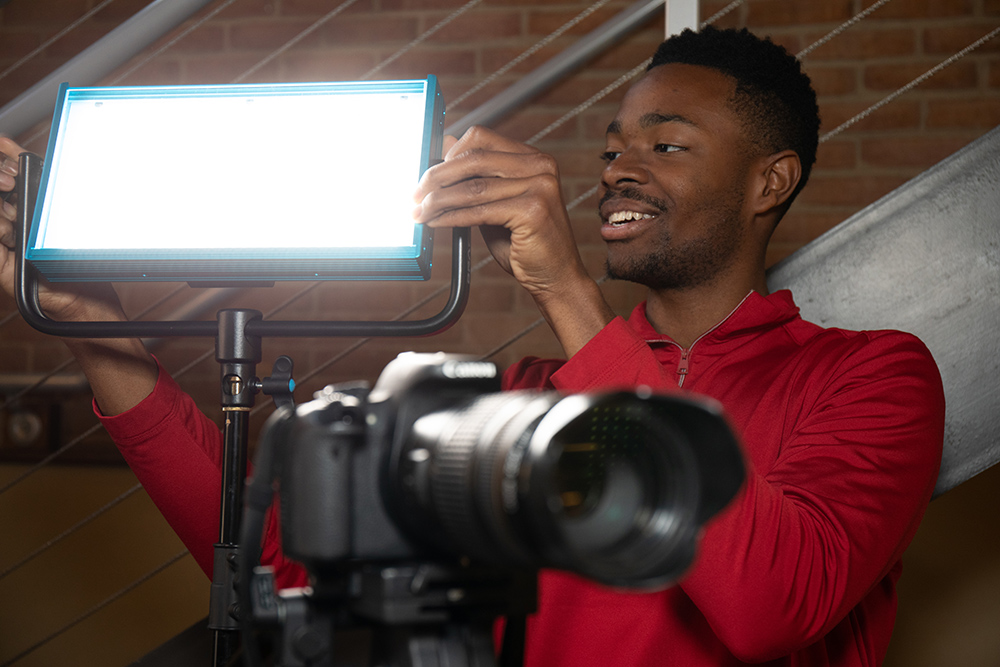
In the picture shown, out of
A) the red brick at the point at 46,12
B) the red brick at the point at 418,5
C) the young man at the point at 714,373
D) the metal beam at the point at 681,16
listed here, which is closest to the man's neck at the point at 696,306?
the young man at the point at 714,373

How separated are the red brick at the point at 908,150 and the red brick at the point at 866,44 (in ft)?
0.56

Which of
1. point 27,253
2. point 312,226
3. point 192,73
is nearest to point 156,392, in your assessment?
point 27,253

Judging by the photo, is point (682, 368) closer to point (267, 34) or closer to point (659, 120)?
point (659, 120)

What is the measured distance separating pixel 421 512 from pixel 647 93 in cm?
78

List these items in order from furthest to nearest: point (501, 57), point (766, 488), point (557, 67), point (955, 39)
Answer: point (501, 57)
point (955, 39)
point (557, 67)
point (766, 488)

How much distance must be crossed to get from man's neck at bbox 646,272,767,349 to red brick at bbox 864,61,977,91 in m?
0.74

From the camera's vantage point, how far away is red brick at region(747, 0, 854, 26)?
5.20 feet

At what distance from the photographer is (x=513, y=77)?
5.41 feet

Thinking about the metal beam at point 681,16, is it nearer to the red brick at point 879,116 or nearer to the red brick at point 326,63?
the red brick at point 879,116

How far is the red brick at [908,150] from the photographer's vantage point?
1.54m

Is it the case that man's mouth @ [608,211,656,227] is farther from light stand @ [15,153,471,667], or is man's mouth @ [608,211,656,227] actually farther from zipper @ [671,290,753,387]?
light stand @ [15,153,471,667]

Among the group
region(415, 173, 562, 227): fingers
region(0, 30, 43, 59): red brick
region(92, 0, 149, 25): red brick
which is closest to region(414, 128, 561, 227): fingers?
region(415, 173, 562, 227): fingers

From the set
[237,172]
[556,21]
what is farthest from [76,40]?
[237,172]

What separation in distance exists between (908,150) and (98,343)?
1.43m
